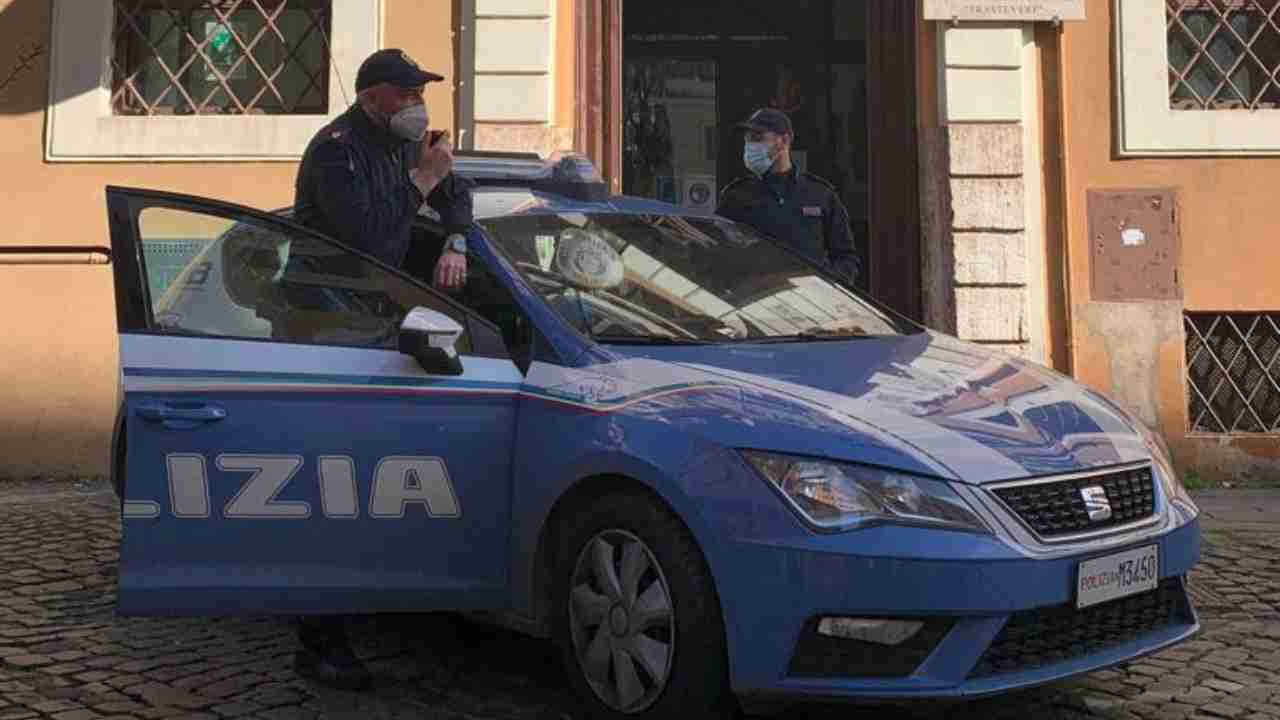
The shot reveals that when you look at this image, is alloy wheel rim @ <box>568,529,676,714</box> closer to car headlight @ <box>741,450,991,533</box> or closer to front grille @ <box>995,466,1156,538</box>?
car headlight @ <box>741,450,991,533</box>

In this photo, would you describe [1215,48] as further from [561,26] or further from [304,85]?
[304,85]

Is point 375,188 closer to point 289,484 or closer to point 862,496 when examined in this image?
point 289,484

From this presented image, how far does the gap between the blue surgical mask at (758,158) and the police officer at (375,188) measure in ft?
6.65

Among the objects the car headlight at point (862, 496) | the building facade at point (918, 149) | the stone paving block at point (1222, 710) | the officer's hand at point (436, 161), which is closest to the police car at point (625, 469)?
the car headlight at point (862, 496)

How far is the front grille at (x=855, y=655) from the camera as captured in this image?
2846 millimetres

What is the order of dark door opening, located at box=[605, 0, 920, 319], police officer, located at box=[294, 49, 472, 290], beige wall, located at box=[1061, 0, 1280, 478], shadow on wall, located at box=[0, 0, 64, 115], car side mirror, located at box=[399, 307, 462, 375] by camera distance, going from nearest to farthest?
car side mirror, located at box=[399, 307, 462, 375]
police officer, located at box=[294, 49, 472, 290]
beige wall, located at box=[1061, 0, 1280, 478]
shadow on wall, located at box=[0, 0, 64, 115]
dark door opening, located at box=[605, 0, 920, 319]

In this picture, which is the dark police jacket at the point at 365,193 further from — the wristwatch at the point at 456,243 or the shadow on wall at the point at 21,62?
the shadow on wall at the point at 21,62

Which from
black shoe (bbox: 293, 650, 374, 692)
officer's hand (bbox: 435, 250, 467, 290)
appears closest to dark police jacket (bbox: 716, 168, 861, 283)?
officer's hand (bbox: 435, 250, 467, 290)

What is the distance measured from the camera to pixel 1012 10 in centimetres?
795

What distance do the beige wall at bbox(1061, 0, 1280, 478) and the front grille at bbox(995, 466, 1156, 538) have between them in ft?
16.2

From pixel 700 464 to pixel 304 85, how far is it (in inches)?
251

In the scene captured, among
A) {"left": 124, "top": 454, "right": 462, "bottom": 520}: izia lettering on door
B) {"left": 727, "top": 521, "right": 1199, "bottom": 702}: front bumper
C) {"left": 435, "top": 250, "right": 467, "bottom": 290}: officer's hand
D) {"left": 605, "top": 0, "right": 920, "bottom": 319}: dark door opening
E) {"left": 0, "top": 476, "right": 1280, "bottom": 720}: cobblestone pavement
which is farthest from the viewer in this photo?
{"left": 605, "top": 0, "right": 920, "bottom": 319}: dark door opening

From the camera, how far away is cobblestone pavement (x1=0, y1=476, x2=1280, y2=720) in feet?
11.8

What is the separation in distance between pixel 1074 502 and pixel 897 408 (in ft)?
1.61
